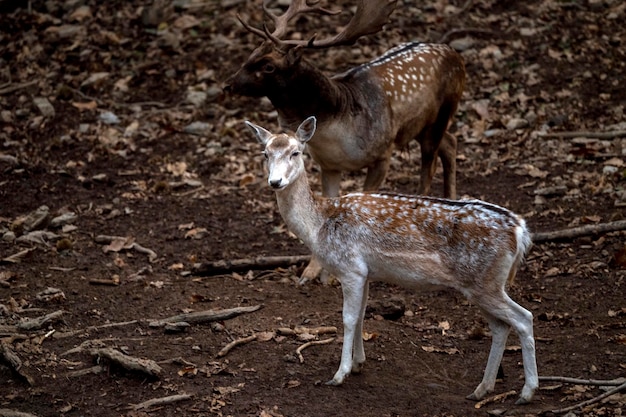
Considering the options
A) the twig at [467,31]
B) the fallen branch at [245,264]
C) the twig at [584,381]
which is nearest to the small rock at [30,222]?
the fallen branch at [245,264]

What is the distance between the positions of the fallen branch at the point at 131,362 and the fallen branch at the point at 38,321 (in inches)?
36.9

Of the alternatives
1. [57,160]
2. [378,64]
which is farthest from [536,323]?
[57,160]

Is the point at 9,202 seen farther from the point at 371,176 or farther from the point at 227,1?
the point at 227,1

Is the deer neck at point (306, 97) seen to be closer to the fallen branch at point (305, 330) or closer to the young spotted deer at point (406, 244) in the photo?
the young spotted deer at point (406, 244)

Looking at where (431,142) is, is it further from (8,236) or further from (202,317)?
(8,236)

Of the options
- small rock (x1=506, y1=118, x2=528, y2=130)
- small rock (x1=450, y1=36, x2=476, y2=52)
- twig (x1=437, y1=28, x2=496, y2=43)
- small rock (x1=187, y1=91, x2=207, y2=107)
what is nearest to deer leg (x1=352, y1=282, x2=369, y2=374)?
small rock (x1=506, y1=118, x2=528, y2=130)

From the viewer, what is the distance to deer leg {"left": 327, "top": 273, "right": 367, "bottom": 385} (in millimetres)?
6719

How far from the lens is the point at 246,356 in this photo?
23.7 feet

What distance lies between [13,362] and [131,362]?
0.87 metres

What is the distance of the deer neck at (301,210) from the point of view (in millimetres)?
6996

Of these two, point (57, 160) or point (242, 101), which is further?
point (242, 101)

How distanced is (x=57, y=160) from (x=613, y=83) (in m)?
7.67

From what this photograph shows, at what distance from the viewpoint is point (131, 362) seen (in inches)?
267

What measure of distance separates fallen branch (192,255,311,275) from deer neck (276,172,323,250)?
2291 millimetres
